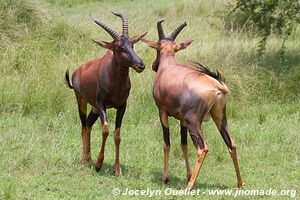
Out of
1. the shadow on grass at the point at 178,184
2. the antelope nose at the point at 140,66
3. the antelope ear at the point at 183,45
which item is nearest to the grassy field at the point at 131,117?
the shadow on grass at the point at 178,184

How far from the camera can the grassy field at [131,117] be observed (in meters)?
6.87

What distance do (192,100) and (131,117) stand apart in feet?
10.8

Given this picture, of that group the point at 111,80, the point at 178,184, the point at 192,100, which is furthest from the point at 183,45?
the point at 178,184

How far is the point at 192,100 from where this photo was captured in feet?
20.8

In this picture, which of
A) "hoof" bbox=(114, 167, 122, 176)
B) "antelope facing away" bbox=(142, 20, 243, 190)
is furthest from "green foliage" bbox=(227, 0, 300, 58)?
"hoof" bbox=(114, 167, 122, 176)

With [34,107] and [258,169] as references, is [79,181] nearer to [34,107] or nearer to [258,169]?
[258,169]

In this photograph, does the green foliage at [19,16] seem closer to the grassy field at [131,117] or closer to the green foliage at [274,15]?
the grassy field at [131,117]

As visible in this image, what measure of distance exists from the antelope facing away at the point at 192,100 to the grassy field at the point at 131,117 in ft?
1.52

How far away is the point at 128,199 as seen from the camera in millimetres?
6234

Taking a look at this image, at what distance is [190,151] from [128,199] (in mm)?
1908

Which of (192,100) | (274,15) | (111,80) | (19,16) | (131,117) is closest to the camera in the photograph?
(192,100)

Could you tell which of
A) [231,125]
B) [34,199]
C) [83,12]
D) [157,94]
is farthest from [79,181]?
[83,12]

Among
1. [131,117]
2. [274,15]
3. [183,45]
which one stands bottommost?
[131,117]

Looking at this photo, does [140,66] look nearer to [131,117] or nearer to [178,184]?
[178,184]
